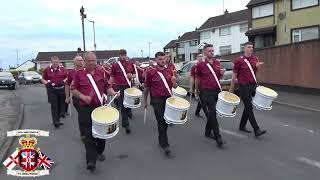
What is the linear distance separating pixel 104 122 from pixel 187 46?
84.1 metres

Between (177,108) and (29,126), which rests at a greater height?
(177,108)

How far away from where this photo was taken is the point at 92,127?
26.2 feet

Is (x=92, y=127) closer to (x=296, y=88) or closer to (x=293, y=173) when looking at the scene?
(x=293, y=173)

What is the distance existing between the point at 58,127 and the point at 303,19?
2778 cm

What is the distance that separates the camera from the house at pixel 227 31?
6419 cm

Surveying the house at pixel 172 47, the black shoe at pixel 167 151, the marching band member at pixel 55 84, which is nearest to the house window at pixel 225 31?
the house at pixel 172 47

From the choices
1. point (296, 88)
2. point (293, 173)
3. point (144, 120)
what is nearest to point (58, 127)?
point (144, 120)

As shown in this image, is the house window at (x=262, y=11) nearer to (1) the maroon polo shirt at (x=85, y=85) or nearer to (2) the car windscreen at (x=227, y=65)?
(2) the car windscreen at (x=227, y=65)

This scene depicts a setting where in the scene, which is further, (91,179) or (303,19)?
(303,19)

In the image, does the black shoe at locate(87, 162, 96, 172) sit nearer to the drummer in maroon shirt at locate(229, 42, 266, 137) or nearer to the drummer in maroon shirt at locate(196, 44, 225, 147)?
the drummer in maroon shirt at locate(196, 44, 225, 147)

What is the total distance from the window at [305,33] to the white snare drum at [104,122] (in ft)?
100

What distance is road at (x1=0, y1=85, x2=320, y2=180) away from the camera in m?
7.89

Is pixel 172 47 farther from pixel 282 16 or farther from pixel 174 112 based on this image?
pixel 174 112

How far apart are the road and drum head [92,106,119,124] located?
92cm
